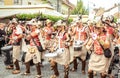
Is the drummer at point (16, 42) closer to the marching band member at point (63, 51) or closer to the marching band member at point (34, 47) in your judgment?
the marching band member at point (34, 47)

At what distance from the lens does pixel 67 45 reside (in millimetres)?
10641

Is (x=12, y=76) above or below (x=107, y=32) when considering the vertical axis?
below

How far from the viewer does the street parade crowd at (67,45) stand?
9500 millimetres

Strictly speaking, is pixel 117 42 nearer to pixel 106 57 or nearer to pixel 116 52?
pixel 116 52

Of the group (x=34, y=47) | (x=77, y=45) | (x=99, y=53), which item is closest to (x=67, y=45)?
(x=77, y=45)

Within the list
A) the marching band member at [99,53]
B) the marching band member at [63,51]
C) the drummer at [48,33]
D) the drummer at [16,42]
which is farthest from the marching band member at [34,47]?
the marching band member at [99,53]

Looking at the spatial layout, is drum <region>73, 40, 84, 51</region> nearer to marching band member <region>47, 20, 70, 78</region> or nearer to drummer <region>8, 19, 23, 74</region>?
marching band member <region>47, 20, 70, 78</region>

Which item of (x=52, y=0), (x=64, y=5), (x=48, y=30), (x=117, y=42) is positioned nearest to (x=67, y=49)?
(x=117, y=42)

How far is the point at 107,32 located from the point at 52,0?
43.8 metres

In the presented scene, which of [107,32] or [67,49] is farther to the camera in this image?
[67,49]

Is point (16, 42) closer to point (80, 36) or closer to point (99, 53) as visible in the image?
point (80, 36)

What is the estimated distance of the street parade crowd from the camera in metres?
9.50

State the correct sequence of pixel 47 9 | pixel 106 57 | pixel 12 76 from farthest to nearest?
pixel 47 9 → pixel 12 76 → pixel 106 57

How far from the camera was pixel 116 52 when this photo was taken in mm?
11281
